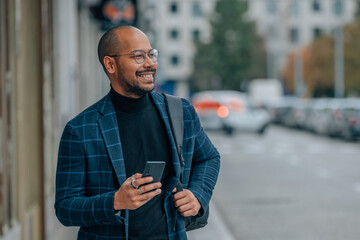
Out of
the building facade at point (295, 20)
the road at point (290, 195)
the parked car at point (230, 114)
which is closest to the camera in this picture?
the road at point (290, 195)

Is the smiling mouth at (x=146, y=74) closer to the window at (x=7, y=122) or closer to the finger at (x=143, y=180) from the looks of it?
the finger at (x=143, y=180)

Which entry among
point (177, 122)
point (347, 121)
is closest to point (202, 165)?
point (177, 122)

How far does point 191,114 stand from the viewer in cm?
266

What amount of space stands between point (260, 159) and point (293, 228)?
10.1 m

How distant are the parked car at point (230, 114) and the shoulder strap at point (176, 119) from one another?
24.9 meters

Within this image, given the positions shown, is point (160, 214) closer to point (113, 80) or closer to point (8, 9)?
point (113, 80)

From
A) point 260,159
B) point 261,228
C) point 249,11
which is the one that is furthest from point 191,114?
point 249,11

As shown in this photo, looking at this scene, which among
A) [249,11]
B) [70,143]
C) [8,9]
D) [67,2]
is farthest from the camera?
[249,11]

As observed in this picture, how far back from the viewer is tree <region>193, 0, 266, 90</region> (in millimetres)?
75875

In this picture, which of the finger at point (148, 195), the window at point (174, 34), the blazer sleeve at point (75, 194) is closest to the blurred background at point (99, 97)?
the blazer sleeve at point (75, 194)

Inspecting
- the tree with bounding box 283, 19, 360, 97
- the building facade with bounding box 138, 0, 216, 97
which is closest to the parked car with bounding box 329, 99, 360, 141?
the tree with bounding box 283, 19, 360, 97

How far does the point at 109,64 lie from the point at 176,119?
0.34m

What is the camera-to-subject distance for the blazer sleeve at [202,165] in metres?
2.62

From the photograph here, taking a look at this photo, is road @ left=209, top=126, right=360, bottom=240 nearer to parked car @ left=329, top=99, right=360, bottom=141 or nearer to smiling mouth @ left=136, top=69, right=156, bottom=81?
parked car @ left=329, top=99, right=360, bottom=141
